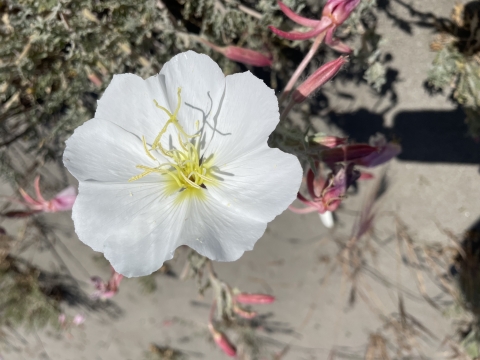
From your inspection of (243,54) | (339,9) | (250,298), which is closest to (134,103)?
(243,54)

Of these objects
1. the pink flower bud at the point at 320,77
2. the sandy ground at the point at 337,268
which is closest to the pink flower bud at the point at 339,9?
the pink flower bud at the point at 320,77

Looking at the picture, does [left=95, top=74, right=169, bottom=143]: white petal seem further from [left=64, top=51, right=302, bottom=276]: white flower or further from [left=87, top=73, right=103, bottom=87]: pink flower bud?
[left=87, top=73, right=103, bottom=87]: pink flower bud

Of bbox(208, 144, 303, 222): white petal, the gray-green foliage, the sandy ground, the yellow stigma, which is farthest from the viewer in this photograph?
the sandy ground

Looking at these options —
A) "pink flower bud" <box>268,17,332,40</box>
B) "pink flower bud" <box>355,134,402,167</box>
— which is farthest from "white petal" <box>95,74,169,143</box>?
"pink flower bud" <box>355,134,402,167</box>

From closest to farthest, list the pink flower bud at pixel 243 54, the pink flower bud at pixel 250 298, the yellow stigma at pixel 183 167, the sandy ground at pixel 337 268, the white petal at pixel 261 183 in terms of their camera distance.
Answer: the white petal at pixel 261 183 < the yellow stigma at pixel 183 167 < the pink flower bud at pixel 243 54 < the pink flower bud at pixel 250 298 < the sandy ground at pixel 337 268

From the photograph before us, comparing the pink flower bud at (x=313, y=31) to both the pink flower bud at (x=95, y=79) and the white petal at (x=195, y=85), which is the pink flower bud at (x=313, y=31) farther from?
the pink flower bud at (x=95, y=79)

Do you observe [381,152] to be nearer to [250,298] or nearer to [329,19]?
[329,19]
